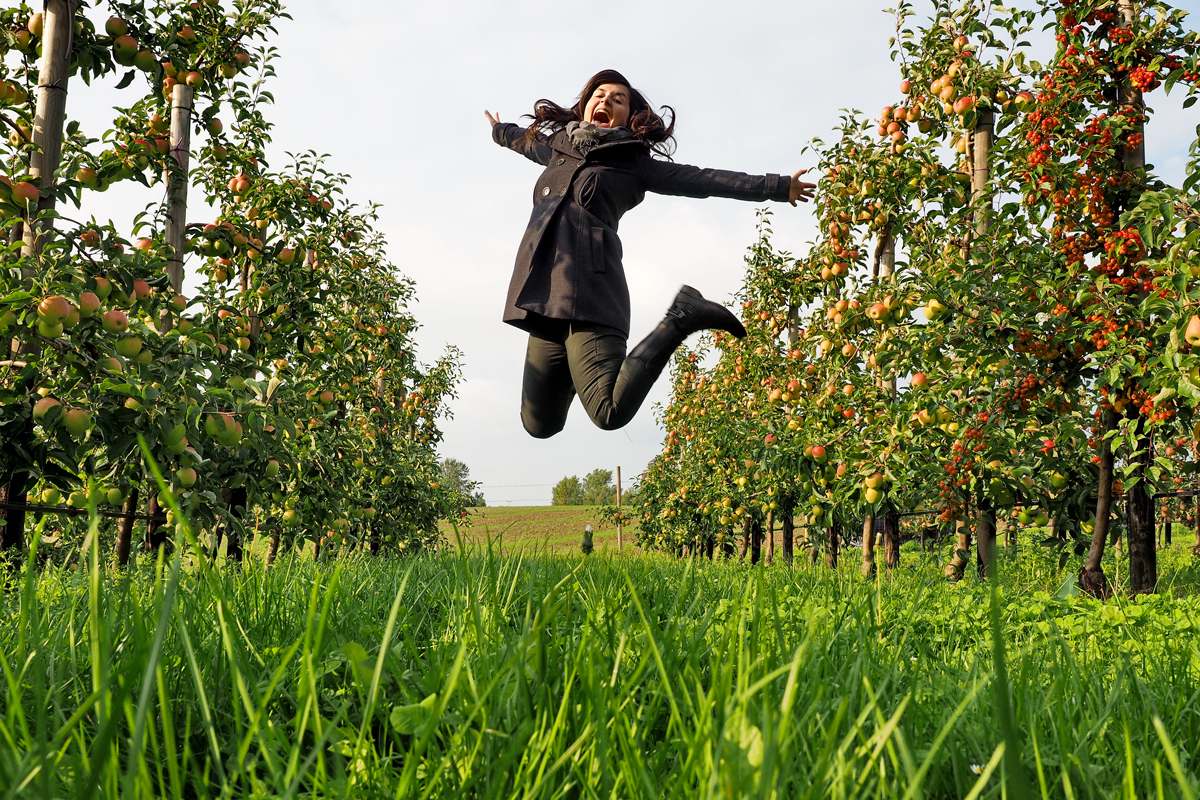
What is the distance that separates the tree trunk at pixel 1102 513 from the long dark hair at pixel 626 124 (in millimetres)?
2769

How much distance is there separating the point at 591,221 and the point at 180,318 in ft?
6.42

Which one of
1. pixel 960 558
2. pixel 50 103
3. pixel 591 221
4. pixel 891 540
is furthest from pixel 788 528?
pixel 50 103

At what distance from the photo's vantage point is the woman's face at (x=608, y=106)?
138 inches

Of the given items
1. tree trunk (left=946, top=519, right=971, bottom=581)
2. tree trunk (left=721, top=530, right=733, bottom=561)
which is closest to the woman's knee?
tree trunk (left=946, top=519, right=971, bottom=581)

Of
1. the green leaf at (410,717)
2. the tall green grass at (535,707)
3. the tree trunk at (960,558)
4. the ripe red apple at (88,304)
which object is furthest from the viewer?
the tree trunk at (960,558)

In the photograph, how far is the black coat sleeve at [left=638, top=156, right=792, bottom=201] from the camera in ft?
10.8

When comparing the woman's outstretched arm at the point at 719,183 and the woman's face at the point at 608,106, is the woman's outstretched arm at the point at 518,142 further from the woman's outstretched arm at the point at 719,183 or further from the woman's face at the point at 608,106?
the woman's outstretched arm at the point at 719,183

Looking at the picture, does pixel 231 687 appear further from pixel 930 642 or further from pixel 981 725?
pixel 930 642

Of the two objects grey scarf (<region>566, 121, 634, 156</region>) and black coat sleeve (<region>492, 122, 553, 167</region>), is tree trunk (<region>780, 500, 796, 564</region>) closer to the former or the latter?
black coat sleeve (<region>492, 122, 553, 167</region>)

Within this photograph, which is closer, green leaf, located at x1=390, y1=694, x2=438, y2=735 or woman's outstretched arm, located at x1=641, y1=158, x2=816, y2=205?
green leaf, located at x1=390, y1=694, x2=438, y2=735

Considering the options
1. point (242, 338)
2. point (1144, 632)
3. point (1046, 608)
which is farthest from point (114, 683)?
point (242, 338)

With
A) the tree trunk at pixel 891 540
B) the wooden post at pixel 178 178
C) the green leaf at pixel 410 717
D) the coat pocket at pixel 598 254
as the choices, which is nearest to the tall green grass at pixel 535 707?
the green leaf at pixel 410 717

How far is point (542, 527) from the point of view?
34.7 meters

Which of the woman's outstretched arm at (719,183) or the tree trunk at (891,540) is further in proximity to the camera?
the tree trunk at (891,540)
